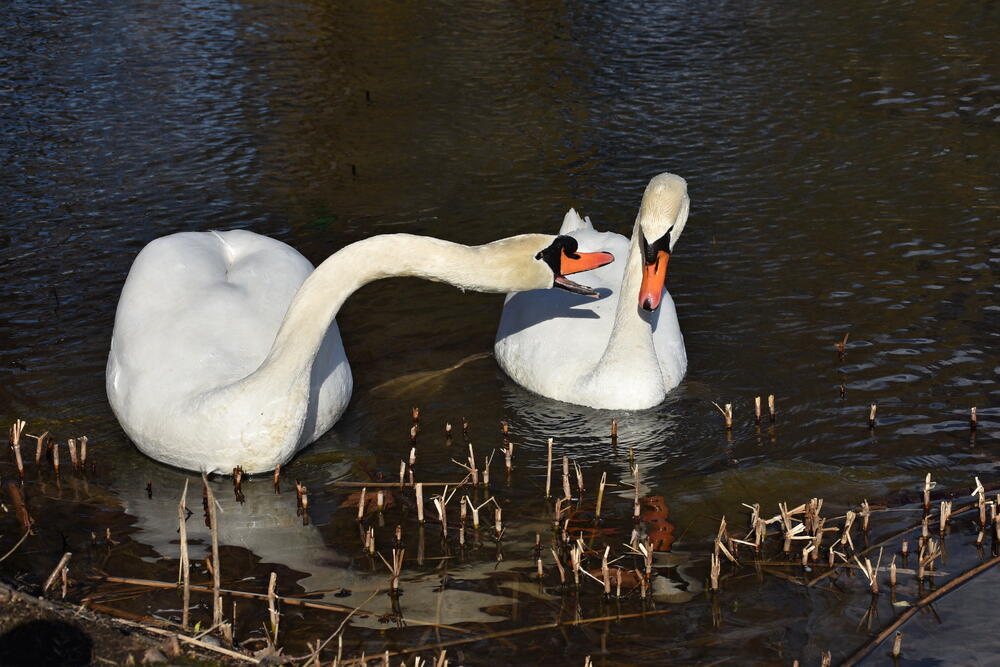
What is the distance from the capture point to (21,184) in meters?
11.3

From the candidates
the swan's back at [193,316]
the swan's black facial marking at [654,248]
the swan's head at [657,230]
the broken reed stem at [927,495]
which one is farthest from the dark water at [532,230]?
the swan's black facial marking at [654,248]

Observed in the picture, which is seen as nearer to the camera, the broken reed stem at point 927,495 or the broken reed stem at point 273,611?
the broken reed stem at point 273,611

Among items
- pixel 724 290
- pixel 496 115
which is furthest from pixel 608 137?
pixel 724 290

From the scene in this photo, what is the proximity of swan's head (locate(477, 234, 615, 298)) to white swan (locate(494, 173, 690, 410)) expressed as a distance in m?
1.02

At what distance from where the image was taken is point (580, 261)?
631 centimetres

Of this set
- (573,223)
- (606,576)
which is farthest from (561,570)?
(573,223)

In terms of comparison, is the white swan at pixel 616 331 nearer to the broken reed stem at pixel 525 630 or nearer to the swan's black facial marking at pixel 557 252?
the swan's black facial marking at pixel 557 252

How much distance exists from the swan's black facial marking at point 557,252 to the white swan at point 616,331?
1020 mm

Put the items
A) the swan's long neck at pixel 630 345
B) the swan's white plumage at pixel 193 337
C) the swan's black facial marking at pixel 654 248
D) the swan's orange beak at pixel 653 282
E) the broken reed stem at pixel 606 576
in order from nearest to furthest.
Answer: the broken reed stem at pixel 606 576 → the swan's white plumage at pixel 193 337 → the swan's orange beak at pixel 653 282 → the swan's black facial marking at pixel 654 248 → the swan's long neck at pixel 630 345

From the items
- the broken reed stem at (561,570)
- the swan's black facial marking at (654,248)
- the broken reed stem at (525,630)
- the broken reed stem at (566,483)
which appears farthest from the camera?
the swan's black facial marking at (654,248)

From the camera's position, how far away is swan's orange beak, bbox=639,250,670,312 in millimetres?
7109

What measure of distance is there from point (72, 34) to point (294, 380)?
1099 centimetres

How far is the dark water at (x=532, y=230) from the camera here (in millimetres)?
5965

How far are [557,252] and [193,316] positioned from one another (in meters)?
2.23
